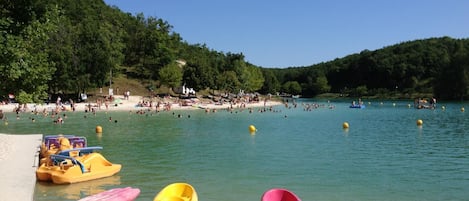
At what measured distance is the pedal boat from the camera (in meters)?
16.0

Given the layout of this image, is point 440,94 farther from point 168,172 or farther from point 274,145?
point 168,172

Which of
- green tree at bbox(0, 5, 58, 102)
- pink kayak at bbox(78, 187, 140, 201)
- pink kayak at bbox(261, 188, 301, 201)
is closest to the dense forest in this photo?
green tree at bbox(0, 5, 58, 102)

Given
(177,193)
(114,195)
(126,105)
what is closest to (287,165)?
(177,193)

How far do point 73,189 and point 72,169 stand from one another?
1008 millimetres

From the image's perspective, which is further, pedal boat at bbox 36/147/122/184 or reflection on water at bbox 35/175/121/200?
pedal boat at bbox 36/147/122/184

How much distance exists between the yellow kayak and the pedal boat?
5919 millimetres

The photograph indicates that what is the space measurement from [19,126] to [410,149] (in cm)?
3423

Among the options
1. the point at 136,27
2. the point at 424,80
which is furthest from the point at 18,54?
the point at 424,80

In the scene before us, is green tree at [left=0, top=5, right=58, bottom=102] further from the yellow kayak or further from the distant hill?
the distant hill

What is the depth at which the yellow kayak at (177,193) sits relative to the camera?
11.5m

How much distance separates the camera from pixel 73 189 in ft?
50.9

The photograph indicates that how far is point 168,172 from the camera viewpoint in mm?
19484

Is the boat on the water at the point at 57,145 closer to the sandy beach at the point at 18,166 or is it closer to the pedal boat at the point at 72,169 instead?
the sandy beach at the point at 18,166

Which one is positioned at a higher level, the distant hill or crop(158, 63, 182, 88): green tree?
the distant hill
